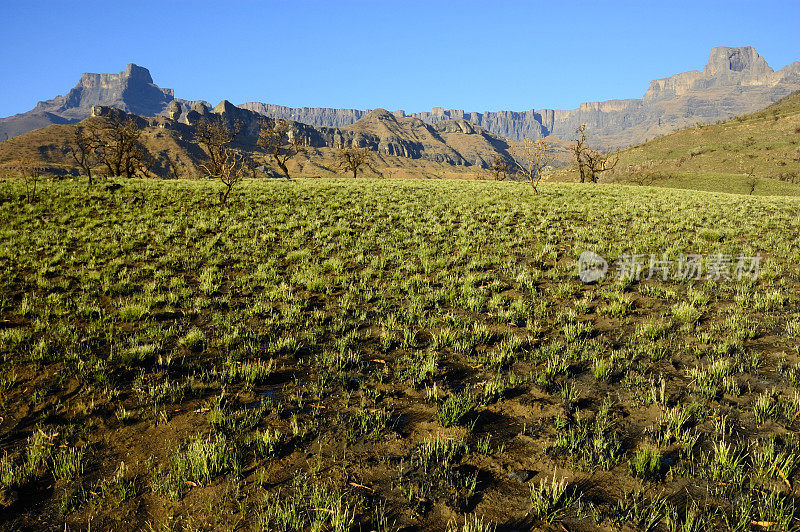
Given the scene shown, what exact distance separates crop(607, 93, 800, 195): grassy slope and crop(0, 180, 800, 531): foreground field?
104689 mm

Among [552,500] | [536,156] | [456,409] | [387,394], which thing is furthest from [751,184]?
[552,500]

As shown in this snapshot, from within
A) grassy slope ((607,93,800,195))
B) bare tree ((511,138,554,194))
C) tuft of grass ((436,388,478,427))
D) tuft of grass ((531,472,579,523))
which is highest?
grassy slope ((607,93,800,195))

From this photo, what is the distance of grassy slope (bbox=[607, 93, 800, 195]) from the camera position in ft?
296

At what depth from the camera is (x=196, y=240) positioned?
47.3 ft

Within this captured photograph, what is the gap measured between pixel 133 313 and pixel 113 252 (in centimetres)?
610

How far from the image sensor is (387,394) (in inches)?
215

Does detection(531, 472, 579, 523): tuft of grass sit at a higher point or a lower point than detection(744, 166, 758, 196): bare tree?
lower

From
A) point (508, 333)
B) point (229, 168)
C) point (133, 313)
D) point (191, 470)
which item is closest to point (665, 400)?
point (508, 333)

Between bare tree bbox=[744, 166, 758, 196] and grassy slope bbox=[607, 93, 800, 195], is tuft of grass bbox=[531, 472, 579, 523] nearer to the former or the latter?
bare tree bbox=[744, 166, 758, 196]

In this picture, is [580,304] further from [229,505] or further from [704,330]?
[229,505]

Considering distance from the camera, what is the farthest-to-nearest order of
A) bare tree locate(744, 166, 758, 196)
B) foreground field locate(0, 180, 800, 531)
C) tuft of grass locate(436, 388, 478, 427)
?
bare tree locate(744, 166, 758, 196)
tuft of grass locate(436, 388, 478, 427)
foreground field locate(0, 180, 800, 531)

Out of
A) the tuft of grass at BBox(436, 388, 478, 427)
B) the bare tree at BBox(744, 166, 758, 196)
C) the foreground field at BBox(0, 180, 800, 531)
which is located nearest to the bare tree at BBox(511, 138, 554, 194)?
the foreground field at BBox(0, 180, 800, 531)

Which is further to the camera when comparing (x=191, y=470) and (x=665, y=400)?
(x=665, y=400)

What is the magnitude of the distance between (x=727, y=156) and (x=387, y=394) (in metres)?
157
